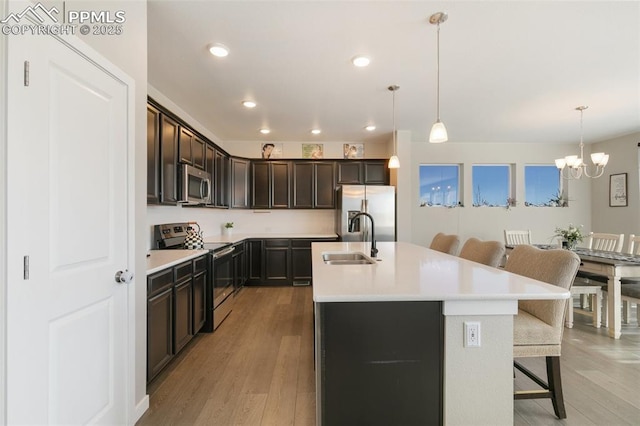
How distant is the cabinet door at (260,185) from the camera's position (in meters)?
5.34

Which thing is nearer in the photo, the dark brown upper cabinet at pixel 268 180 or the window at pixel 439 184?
the dark brown upper cabinet at pixel 268 180

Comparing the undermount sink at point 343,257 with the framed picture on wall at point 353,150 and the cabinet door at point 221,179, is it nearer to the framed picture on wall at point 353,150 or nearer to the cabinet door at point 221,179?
the cabinet door at point 221,179

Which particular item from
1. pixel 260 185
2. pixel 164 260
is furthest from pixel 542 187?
pixel 164 260

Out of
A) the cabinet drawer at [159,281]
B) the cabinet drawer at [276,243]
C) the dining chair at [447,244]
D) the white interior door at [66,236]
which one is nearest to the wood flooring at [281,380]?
the white interior door at [66,236]

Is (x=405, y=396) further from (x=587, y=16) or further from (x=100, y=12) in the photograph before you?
(x=587, y=16)

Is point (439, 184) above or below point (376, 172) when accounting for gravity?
below

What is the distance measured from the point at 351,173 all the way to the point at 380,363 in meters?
4.26

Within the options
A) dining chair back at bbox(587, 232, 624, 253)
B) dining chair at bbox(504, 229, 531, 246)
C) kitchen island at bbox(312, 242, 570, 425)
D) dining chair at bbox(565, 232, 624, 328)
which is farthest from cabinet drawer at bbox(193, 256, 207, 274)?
dining chair back at bbox(587, 232, 624, 253)

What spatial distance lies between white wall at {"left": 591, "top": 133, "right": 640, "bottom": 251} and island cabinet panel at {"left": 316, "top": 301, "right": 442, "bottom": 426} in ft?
19.1

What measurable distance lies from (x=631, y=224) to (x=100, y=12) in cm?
731

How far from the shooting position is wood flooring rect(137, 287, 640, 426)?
177 cm

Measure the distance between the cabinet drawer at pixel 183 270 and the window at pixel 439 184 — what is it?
4457 millimetres

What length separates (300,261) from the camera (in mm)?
5031

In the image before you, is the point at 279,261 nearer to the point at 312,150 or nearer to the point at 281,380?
the point at 312,150
